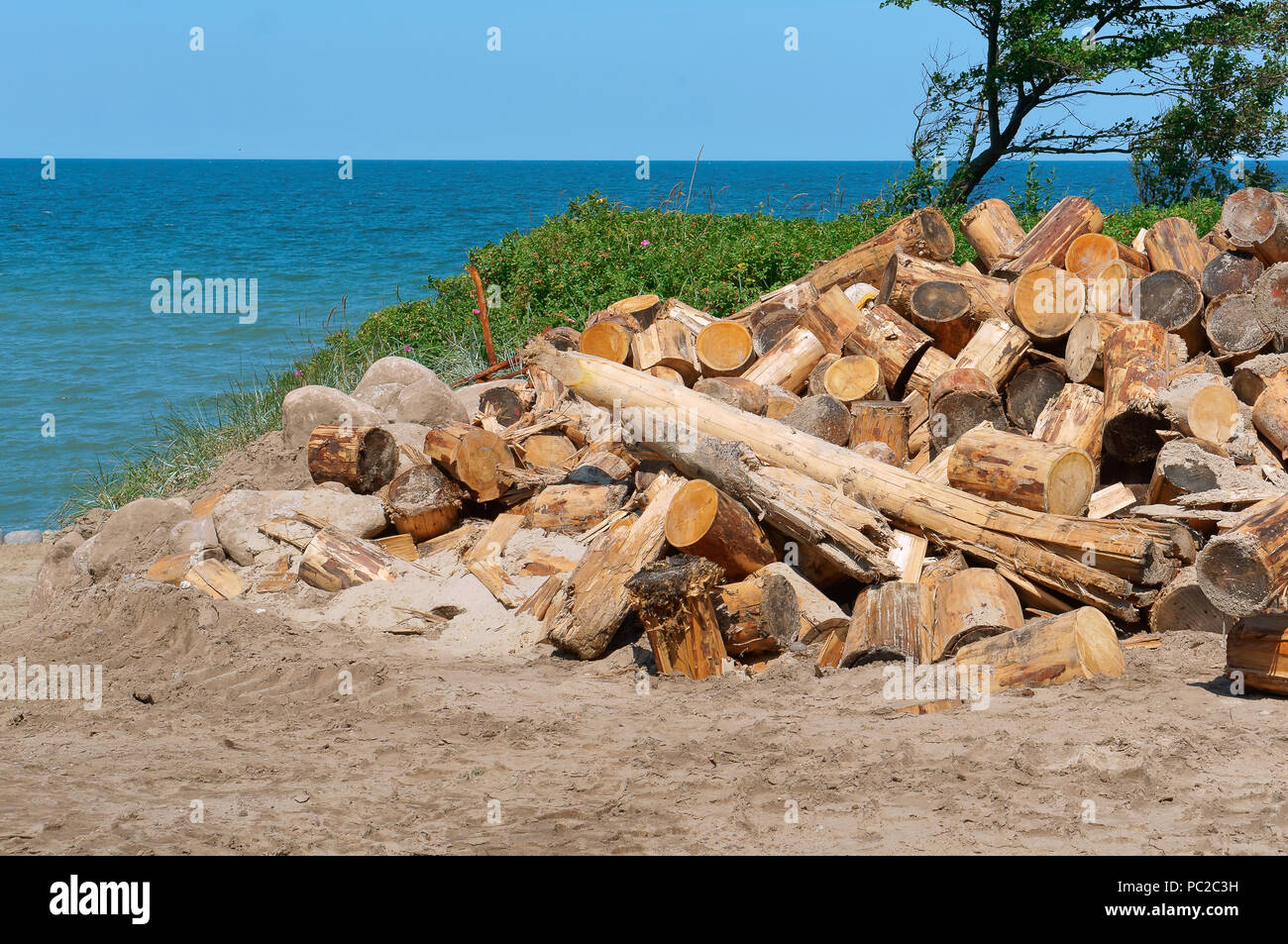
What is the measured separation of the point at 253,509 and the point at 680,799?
4366 millimetres

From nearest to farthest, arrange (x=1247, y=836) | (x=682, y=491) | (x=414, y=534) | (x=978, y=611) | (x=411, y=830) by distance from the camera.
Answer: (x=1247, y=836) → (x=411, y=830) → (x=978, y=611) → (x=682, y=491) → (x=414, y=534)

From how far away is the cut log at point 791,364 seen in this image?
24.6 feet

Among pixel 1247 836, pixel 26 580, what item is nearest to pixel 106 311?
pixel 26 580

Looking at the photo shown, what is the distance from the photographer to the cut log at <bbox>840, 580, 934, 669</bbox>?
4930 millimetres

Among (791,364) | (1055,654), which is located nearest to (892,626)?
(1055,654)

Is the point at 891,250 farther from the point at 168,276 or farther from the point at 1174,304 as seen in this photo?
the point at 168,276

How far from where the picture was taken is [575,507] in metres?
6.75

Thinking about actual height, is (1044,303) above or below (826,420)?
above

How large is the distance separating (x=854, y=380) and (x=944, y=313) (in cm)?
89

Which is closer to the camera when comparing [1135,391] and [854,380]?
[1135,391]

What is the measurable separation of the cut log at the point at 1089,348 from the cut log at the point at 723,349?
7.41 feet

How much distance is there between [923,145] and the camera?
47.2ft

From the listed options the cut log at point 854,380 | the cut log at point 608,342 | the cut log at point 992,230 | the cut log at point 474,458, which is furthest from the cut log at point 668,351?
the cut log at point 992,230
